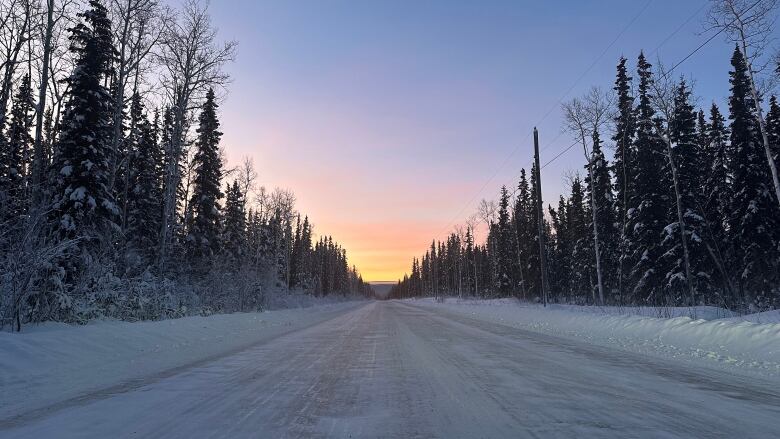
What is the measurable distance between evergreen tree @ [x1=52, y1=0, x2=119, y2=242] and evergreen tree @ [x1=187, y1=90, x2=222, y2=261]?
1460cm

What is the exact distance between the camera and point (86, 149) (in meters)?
18.1

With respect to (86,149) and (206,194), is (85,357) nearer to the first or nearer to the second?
(86,149)

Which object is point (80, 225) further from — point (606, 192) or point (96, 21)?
point (606, 192)

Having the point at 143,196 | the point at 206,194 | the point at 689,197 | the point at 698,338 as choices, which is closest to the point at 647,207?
the point at 689,197

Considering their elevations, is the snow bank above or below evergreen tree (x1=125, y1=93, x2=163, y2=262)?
below

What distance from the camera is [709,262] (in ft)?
107

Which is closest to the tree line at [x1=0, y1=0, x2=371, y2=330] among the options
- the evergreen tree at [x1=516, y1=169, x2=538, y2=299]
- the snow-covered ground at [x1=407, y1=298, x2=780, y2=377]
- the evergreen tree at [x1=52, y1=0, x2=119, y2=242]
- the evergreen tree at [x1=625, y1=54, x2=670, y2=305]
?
the evergreen tree at [x1=52, y1=0, x2=119, y2=242]

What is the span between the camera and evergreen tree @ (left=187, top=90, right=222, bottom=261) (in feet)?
114

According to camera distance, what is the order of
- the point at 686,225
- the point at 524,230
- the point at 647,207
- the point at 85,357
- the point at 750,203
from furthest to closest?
Answer: the point at 524,230, the point at 647,207, the point at 686,225, the point at 750,203, the point at 85,357

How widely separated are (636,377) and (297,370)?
17.3 ft

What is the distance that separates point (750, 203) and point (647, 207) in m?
6.11

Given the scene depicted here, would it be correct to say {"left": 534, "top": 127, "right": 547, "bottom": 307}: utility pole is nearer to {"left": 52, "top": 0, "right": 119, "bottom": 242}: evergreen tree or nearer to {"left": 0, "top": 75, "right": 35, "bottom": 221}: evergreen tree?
{"left": 52, "top": 0, "right": 119, "bottom": 242}: evergreen tree

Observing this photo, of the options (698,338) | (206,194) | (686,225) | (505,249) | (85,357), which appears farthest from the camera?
(505,249)

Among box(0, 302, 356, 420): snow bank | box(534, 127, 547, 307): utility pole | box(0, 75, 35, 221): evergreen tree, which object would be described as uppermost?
box(0, 75, 35, 221): evergreen tree
